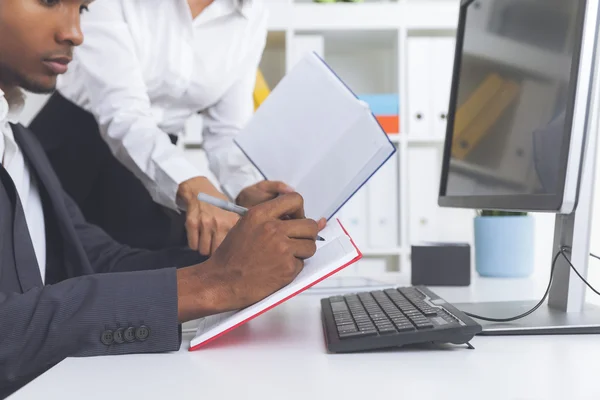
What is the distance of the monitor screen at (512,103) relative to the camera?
76cm

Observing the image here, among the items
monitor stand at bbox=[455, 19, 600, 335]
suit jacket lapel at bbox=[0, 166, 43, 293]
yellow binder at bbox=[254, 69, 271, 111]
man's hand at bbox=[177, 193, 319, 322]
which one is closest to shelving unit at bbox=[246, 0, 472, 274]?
yellow binder at bbox=[254, 69, 271, 111]

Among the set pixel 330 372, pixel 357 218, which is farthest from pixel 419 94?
pixel 330 372

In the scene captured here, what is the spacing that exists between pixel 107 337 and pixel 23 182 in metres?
0.57

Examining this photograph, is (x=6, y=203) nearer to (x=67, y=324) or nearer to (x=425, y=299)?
(x=67, y=324)

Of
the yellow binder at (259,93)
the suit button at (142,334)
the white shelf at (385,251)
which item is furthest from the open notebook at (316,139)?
the white shelf at (385,251)

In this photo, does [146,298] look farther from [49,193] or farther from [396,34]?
Result: [396,34]

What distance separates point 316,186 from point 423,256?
0.30 meters

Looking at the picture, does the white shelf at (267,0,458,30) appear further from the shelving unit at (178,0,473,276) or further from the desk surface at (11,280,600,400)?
the desk surface at (11,280,600,400)

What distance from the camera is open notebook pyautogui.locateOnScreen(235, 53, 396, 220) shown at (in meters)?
1.08

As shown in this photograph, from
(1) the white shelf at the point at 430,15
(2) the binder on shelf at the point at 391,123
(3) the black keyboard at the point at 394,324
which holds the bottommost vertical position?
(3) the black keyboard at the point at 394,324

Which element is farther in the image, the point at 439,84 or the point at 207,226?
the point at 439,84

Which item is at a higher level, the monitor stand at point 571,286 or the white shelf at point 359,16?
the white shelf at point 359,16

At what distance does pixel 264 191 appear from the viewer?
1.24m

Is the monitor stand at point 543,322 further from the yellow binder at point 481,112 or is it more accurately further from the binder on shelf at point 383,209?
the binder on shelf at point 383,209
